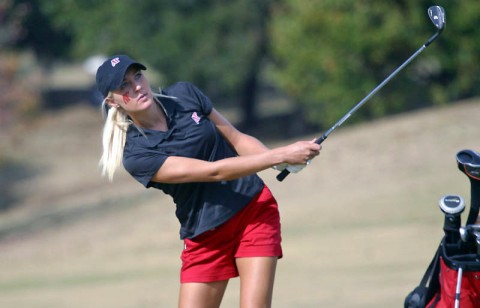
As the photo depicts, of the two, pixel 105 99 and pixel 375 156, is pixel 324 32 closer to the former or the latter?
pixel 375 156

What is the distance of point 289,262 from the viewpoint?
46.0 feet

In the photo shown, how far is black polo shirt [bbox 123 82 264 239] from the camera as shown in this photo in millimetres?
5590

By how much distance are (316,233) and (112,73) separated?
1076cm

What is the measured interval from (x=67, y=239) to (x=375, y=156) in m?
6.30

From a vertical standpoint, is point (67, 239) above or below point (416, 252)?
above

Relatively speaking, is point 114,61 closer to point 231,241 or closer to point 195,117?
point 195,117

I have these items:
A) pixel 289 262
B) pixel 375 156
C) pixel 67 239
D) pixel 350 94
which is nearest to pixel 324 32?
pixel 350 94

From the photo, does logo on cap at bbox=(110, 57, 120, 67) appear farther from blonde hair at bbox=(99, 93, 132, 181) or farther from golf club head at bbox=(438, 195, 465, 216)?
golf club head at bbox=(438, 195, 465, 216)

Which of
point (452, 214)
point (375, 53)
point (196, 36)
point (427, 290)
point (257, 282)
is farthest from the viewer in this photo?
point (196, 36)

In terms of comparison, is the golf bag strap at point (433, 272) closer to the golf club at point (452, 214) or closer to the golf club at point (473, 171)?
the golf club at point (452, 214)

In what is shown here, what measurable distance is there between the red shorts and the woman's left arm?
28 centimetres

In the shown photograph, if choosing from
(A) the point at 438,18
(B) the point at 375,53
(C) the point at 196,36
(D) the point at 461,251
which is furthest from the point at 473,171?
(C) the point at 196,36

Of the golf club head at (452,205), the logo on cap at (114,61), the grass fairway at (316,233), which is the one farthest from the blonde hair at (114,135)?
the grass fairway at (316,233)

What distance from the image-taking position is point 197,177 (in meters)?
5.43
